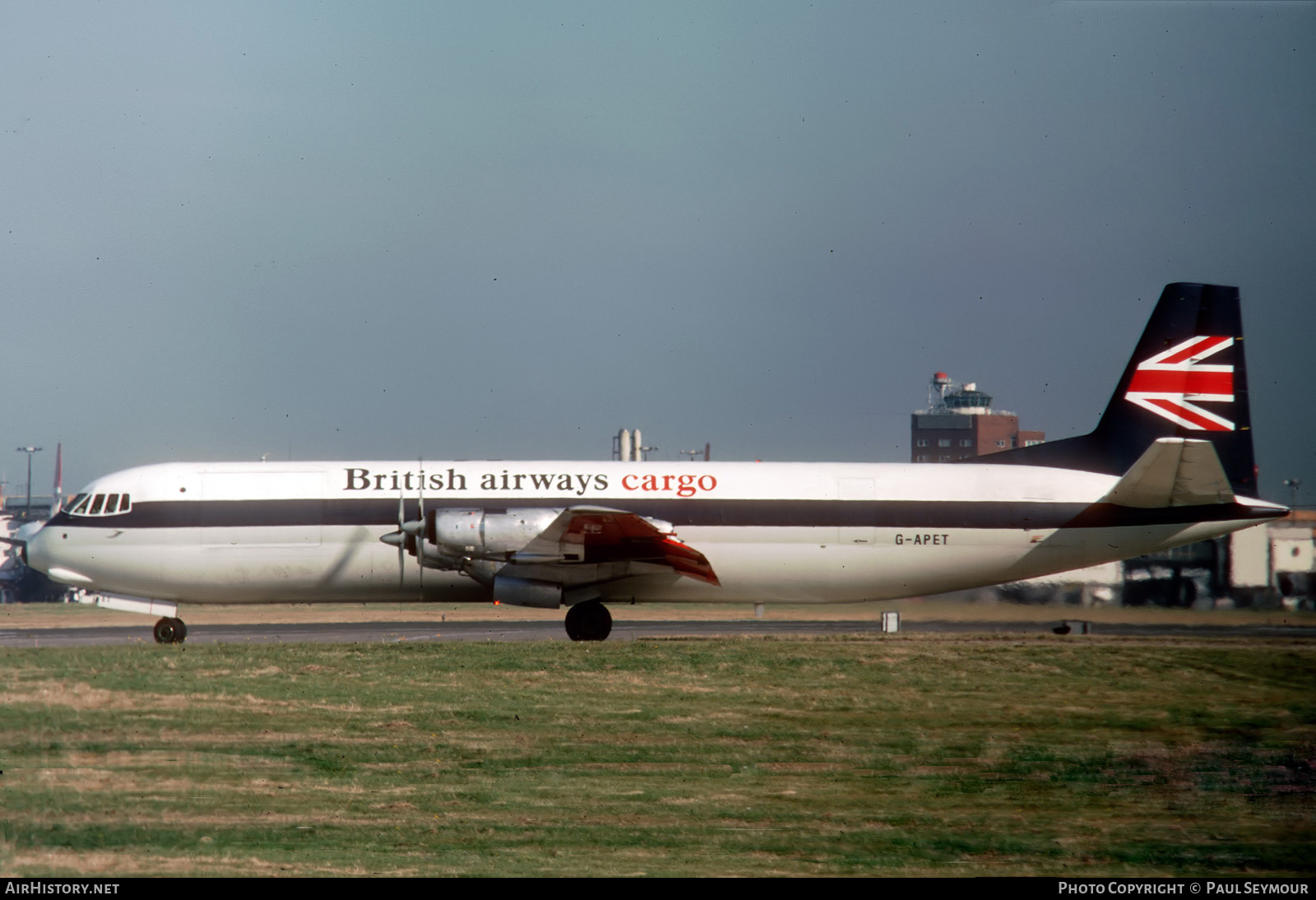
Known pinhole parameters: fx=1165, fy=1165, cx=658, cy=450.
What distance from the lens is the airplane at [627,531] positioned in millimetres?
26672

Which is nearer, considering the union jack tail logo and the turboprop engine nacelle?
the turboprop engine nacelle

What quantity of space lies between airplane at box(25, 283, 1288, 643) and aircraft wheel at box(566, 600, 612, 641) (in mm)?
39

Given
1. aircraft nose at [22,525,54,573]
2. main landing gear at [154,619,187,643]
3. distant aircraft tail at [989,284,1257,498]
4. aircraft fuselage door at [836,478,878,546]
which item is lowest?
main landing gear at [154,619,187,643]

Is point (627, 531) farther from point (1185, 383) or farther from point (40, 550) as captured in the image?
point (1185, 383)

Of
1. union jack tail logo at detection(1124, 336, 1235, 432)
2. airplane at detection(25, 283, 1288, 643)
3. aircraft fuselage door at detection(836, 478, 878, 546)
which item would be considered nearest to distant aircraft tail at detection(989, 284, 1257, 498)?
union jack tail logo at detection(1124, 336, 1235, 432)

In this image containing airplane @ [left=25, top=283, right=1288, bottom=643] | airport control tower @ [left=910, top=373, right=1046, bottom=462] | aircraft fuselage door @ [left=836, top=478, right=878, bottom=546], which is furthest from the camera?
airport control tower @ [left=910, top=373, right=1046, bottom=462]

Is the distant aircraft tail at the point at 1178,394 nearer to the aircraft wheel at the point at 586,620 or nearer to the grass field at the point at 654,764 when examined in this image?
the grass field at the point at 654,764

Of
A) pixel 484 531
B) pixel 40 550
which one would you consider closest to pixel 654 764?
pixel 484 531

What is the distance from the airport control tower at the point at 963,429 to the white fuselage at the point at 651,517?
118653 millimetres

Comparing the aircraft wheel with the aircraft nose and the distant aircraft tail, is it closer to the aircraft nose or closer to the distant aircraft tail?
the distant aircraft tail

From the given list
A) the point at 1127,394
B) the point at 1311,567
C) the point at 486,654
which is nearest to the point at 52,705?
the point at 486,654

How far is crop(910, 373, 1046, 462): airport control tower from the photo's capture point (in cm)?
14575

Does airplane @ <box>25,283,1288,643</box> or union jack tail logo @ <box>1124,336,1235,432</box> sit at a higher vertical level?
union jack tail logo @ <box>1124,336,1235,432</box>

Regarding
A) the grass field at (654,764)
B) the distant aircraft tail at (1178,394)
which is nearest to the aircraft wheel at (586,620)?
the grass field at (654,764)
